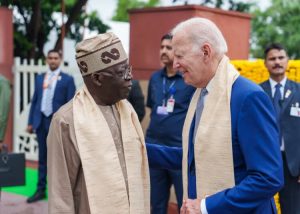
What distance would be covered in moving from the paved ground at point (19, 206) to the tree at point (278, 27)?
20.3m

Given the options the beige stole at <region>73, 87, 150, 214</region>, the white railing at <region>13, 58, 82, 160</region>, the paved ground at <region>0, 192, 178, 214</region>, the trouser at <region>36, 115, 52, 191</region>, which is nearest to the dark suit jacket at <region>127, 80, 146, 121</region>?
the paved ground at <region>0, 192, 178, 214</region>

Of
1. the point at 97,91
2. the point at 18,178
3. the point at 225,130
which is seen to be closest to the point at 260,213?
the point at 225,130

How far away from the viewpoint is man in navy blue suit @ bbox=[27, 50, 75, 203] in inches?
269

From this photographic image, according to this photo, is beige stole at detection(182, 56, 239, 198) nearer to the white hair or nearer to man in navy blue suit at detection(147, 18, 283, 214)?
man in navy blue suit at detection(147, 18, 283, 214)

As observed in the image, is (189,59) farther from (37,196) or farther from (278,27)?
(278,27)

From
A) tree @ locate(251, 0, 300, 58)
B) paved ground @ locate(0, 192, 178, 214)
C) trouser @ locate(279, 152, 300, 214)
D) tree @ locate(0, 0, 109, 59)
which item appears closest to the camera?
trouser @ locate(279, 152, 300, 214)

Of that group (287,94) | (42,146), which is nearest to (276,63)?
(287,94)

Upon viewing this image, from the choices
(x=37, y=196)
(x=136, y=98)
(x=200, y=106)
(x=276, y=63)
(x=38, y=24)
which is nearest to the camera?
(x=200, y=106)

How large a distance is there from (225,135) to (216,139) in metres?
0.04

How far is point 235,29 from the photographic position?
753 centimetres

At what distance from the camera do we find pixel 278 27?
91.7ft

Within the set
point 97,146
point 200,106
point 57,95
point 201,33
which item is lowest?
point 57,95

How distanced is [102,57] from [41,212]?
13.5 feet

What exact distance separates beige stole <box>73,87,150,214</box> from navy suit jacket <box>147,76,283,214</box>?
525mm
